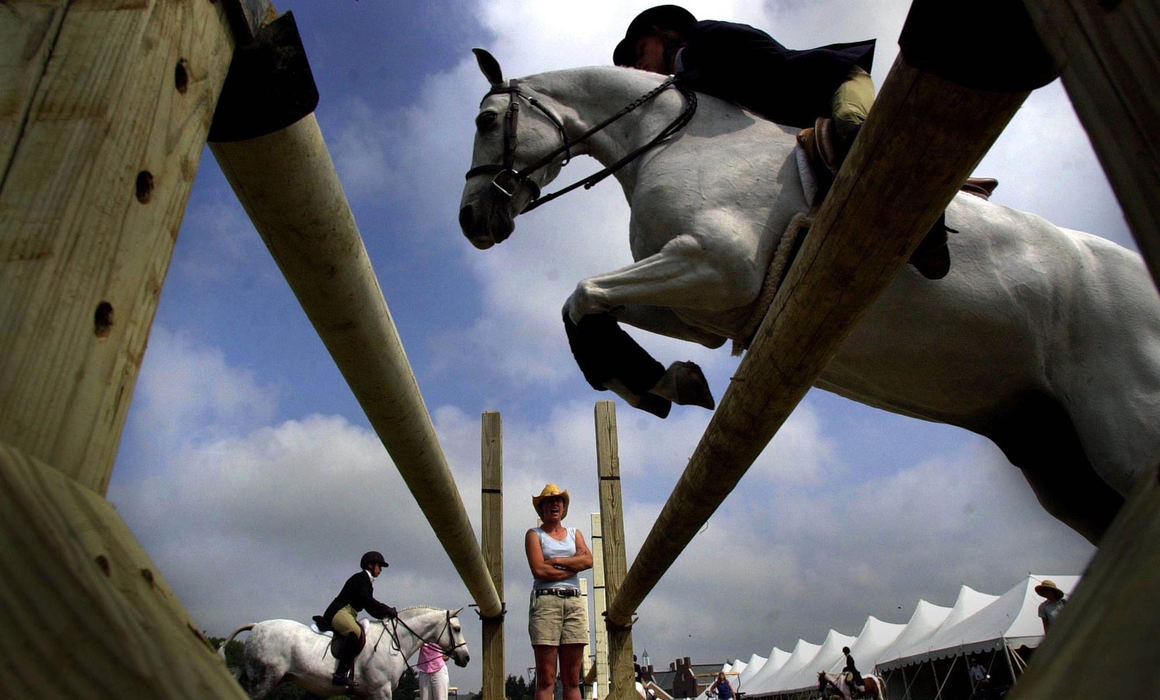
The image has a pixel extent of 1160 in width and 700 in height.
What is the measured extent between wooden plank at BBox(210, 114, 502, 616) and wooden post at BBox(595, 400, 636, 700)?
3.59 m

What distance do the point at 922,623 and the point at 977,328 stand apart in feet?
64.4

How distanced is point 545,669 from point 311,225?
191 inches

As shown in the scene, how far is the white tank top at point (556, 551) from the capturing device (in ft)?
18.6

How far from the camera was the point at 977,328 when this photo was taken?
2.52 meters

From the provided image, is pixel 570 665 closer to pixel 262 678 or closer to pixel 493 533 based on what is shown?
pixel 493 533

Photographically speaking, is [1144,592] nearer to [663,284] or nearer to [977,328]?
[663,284]

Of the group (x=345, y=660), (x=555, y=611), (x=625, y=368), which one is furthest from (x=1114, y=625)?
(x=345, y=660)

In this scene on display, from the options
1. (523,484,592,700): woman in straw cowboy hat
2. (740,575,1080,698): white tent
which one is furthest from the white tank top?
(740,575,1080,698): white tent

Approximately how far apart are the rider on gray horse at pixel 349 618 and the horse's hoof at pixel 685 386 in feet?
26.1

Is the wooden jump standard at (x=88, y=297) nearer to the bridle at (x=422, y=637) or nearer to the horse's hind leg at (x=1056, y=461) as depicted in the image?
the horse's hind leg at (x=1056, y=461)

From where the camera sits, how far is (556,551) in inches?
230

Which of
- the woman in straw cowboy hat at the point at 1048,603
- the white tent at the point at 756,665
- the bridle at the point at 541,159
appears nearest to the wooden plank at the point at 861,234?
the bridle at the point at 541,159

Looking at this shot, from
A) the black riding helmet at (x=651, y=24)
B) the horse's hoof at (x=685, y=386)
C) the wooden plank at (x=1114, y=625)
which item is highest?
the black riding helmet at (x=651, y=24)

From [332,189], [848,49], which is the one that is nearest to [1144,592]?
[332,189]
